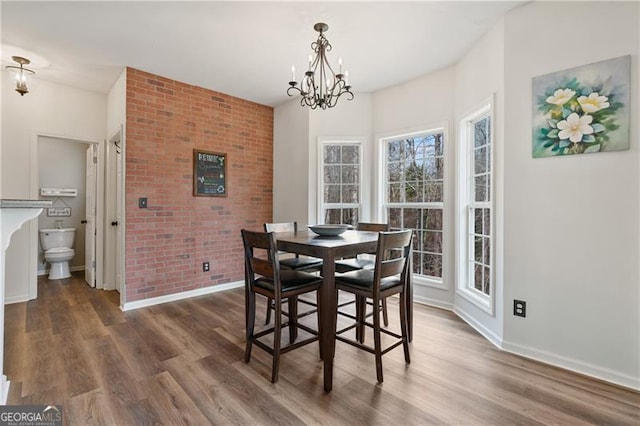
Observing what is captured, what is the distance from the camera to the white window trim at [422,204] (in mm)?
3275

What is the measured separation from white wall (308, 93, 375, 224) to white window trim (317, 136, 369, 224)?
0.04 ft

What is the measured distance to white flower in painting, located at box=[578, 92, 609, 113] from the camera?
1.93 meters

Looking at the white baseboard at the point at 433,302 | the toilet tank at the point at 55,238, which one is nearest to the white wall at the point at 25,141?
the toilet tank at the point at 55,238

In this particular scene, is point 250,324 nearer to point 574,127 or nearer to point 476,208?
point 476,208

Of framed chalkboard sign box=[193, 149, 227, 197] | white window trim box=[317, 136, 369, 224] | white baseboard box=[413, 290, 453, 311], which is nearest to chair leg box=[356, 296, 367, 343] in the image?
white baseboard box=[413, 290, 453, 311]

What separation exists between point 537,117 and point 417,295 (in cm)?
223

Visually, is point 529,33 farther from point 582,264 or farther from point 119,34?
point 119,34

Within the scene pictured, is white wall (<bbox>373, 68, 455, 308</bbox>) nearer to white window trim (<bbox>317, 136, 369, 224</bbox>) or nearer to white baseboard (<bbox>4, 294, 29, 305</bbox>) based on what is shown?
white window trim (<bbox>317, 136, 369, 224</bbox>)

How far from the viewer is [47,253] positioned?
173 inches

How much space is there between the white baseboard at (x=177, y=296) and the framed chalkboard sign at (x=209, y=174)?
1.23 metres

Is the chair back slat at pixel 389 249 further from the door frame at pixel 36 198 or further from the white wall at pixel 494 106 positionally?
the door frame at pixel 36 198

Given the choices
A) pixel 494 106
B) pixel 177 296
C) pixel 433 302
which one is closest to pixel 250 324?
pixel 177 296

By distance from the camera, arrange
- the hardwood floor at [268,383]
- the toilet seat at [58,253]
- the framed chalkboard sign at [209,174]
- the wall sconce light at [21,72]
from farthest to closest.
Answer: the toilet seat at [58,253] < the framed chalkboard sign at [209,174] < the wall sconce light at [21,72] < the hardwood floor at [268,383]

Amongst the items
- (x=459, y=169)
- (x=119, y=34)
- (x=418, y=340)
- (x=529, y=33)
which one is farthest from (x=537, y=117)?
(x=119, y=34)
